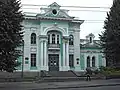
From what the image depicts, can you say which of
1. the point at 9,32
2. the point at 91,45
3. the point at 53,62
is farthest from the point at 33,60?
the point at 9,32

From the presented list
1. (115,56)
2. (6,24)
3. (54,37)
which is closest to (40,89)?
(6,24)

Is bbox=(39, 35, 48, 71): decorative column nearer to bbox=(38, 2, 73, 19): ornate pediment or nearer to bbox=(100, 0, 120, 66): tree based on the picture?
bbox=(38, 2, 73, 19): ornate pediment

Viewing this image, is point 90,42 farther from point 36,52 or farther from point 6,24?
point 6,24

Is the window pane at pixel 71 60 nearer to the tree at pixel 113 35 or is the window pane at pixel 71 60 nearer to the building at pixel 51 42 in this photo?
the building at pixel 51 42

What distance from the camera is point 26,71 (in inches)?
2146

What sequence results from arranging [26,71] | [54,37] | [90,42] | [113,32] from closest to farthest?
[113,32] < [26,71] < [54,37] < [90,42]

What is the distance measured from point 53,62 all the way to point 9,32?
30.3m

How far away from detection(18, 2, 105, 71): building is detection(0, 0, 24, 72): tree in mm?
26734

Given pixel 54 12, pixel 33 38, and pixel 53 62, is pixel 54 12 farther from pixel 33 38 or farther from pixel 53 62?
pixel 53 62

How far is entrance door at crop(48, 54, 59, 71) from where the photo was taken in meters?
57.2

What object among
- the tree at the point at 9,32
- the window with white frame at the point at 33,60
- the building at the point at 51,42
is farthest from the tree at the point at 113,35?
the window with white frame at the point at 33,60

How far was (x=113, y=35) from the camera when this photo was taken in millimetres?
36719

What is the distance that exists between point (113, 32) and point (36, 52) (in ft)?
77.2

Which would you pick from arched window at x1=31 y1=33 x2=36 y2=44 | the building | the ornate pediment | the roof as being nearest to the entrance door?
the building
